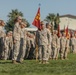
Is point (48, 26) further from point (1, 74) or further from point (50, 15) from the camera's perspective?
point (50, 15)

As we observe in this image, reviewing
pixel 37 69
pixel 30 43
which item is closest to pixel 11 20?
pixel 30 43

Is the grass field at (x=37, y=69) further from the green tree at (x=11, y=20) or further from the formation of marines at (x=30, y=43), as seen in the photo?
the green tree at (x=11, y=20)

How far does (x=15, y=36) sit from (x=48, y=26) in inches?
79.3

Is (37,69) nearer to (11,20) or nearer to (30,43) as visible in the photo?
(30,43)

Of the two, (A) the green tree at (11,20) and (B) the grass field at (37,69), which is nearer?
(B) the grass field at (37,69)

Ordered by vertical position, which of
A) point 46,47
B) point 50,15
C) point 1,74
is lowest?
point 1,74

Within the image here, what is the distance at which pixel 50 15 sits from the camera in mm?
88812

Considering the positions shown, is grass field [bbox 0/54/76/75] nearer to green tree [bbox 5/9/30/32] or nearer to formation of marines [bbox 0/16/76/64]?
formation of marines [bbox 0/16/76/64]

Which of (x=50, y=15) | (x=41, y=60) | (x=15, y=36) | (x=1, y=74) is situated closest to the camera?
(x=1, y=74)

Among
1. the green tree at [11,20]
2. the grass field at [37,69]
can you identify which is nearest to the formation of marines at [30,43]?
the grass field at [37,69]

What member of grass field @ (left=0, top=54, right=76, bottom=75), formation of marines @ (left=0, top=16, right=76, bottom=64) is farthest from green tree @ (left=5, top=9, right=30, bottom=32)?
grass field @ (left=0, top=54, right=76, bottom=75)

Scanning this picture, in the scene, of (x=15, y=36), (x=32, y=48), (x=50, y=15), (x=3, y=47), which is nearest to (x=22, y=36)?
(x=15, y=36)

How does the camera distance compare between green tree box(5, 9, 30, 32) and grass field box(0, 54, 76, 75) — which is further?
green tree box(5, 9, 30, 32)

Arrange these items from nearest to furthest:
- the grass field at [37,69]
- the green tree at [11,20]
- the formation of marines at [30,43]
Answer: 1. the grass field at [37,69]
2. the formation of marines at [30,43]
3. the green tree at [11,20]
